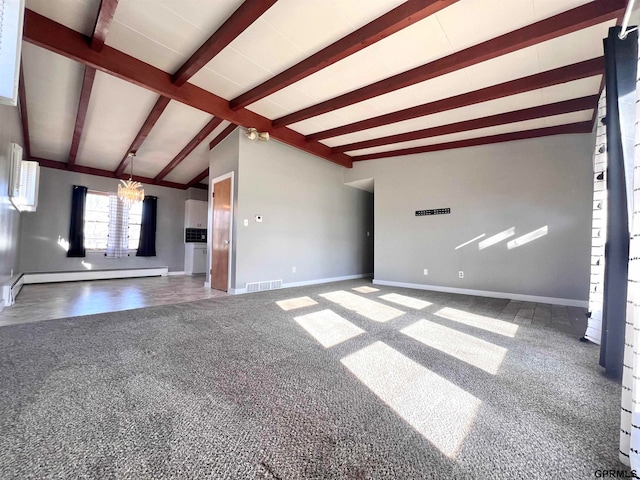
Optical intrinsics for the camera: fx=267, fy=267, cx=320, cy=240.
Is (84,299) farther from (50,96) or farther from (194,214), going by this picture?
(194,214)

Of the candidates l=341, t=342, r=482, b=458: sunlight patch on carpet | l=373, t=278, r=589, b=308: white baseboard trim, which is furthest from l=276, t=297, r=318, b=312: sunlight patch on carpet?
l=373, t=278, r=589, b=308: white baseboard trim

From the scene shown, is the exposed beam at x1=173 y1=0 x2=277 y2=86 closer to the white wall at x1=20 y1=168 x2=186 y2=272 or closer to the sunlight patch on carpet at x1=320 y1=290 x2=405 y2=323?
the sunlight patch on carpet at x1=320 y1=290 x2=405 y2=323

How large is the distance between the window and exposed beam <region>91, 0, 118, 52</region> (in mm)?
5331

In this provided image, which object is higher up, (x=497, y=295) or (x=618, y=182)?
(x=618, y=182)

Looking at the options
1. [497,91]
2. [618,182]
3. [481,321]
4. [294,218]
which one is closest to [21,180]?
[294,218]

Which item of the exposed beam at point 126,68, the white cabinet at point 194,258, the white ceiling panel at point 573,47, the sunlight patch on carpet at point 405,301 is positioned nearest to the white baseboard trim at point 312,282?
the sunlight patch on carpet at point 405,301

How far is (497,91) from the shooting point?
3361 mm

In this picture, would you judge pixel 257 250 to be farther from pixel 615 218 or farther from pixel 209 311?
pixel 615 218

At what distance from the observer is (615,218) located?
74.8 inches

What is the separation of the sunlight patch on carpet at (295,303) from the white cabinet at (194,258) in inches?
198

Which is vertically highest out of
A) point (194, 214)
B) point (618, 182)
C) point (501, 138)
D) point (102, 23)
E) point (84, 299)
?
point (102, 23)

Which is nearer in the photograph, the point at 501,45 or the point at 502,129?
the point at 501,45

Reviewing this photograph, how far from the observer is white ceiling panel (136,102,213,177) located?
14.9 feet

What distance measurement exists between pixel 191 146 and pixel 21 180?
8.57 ft
